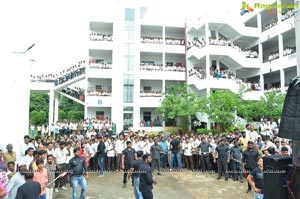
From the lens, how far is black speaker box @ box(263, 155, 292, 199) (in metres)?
4.10

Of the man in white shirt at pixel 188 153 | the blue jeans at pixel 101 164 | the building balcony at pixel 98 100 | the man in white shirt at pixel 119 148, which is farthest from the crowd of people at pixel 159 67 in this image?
the blue jeans at pixel 101 164

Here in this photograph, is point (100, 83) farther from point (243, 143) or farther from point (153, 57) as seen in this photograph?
point (243, 143)

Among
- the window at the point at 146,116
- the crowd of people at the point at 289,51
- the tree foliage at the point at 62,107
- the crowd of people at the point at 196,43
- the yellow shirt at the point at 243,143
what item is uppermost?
the crowd of people at the point at 196,43

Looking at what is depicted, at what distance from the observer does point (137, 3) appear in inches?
1054

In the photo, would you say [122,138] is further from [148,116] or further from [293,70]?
[293,70]

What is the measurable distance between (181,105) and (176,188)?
12695 millimetres

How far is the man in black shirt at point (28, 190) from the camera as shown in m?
4.62

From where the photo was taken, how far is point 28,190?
4.67 meters

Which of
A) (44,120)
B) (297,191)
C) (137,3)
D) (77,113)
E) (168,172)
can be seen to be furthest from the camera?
(77,113)

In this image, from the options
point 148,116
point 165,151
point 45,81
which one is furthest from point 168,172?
point 45,81

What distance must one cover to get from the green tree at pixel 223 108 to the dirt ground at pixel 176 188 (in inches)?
321

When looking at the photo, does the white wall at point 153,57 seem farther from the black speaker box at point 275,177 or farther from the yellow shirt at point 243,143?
the black speaker box at point 275,177

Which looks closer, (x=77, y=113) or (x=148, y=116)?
(x=148, y=116)

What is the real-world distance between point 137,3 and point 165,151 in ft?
61.3
